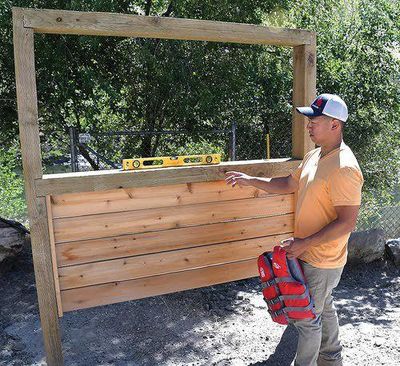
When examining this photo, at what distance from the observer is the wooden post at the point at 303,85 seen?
3.53 metres

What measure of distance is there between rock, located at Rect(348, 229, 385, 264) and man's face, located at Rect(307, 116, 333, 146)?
2.97 m

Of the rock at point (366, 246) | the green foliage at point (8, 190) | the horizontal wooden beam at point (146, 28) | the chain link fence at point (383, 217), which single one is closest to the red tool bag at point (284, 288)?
the horizontal wooden beam at point (146, 28)

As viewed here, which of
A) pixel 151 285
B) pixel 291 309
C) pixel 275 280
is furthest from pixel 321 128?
pixel 151 285

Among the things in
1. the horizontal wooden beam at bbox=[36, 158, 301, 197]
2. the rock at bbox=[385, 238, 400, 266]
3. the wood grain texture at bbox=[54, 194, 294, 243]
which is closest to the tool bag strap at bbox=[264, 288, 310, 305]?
the wood grain texture at bbox=[54, 194, 294, 243]

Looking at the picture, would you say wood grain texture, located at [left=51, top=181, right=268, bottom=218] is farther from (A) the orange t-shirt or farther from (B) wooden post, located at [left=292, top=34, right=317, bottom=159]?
(A) the orange t-shirt

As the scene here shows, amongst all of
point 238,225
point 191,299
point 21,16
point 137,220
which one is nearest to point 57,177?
point 137,220

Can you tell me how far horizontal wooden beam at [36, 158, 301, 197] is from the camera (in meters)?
2.85

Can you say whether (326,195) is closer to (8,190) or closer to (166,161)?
(166,161)

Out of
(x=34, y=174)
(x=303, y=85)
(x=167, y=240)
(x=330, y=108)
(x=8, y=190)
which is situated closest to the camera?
(x=330, y=108)

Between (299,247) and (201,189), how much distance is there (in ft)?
3.26

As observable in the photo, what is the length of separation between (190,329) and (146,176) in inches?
61.4

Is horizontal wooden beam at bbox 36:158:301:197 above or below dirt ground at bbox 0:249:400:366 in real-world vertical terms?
above

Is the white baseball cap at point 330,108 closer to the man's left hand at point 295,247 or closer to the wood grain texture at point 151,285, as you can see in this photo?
the man's left hand at point 295,247

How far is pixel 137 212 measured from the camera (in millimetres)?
3145
